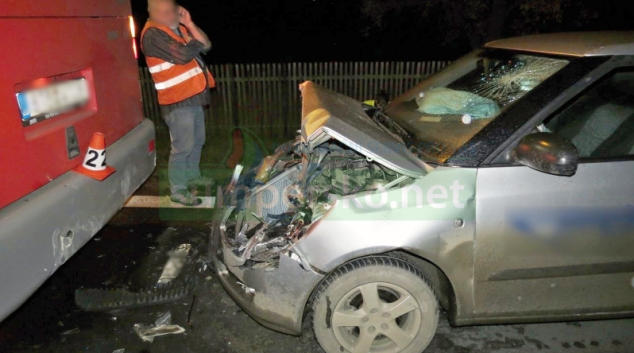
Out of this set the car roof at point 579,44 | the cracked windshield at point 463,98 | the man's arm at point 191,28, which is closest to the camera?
the car roof at point 579,44

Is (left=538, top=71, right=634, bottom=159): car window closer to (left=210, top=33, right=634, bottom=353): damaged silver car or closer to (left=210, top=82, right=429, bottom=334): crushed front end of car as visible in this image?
(left=210, top=33, right=634, bottom=353): damaged silver car

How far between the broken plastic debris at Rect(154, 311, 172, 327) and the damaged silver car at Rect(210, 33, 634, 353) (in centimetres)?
64

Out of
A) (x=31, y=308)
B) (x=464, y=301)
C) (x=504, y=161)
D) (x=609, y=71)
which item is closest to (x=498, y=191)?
(x=504, y=161)

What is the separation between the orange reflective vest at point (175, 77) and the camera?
166 inches

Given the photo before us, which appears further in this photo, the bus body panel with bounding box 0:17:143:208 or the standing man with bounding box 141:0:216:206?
the standing man with bounding box 141:0:216:206

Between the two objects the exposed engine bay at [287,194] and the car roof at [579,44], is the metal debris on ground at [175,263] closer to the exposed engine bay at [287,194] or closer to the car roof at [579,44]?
the exposed engine bay at [287,194]

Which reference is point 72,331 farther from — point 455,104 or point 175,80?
point 455,104

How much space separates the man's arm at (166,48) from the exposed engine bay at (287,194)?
1.56 meters

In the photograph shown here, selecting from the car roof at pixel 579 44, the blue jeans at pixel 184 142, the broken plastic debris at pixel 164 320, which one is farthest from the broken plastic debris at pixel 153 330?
the car roof at pixel 579 44

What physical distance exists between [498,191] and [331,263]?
3.00 feet

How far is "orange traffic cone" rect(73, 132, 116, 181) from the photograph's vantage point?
2.73 m

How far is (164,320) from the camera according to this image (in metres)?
2.89

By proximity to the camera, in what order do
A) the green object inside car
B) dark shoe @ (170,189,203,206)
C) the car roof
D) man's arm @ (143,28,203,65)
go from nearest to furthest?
the car roof → the green object inside car → man's arm @ (143,28,203,65) → dark shoe @ (170,189,203,206)

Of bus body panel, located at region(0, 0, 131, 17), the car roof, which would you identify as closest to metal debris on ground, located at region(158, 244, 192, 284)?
bus body panel, located at region(0, 0, 131, 17)
